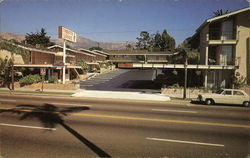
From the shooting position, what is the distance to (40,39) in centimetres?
7656

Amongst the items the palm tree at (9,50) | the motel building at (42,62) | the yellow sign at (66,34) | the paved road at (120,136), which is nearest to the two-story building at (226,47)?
the paved road at (120,136)

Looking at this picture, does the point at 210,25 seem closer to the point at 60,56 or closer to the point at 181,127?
the point at 181,127

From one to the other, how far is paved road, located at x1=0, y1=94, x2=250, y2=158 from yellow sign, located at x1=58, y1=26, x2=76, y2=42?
1740 cm

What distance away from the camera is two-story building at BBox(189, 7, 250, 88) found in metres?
23.0

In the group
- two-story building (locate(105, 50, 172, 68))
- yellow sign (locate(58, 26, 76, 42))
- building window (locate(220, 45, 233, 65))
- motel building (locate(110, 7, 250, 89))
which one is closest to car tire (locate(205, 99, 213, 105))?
motel building (locate(110, 7, 250, 89))

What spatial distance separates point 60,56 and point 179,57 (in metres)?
27.8

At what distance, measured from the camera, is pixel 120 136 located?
819 centimetres

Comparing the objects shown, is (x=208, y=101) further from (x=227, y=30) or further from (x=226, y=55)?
(x=227, y=30)

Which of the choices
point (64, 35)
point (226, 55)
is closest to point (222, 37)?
point (226, 55)

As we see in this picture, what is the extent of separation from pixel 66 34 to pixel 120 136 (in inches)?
959

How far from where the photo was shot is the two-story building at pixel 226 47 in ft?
75.4

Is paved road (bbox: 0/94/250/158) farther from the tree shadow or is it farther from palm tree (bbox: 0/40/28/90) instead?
palm tree (bbox: 0/40/28/90)

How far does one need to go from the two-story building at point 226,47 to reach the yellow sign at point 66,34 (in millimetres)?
21983

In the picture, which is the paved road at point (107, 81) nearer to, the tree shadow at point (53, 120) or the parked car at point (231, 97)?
the parked car at point (231, 97)
